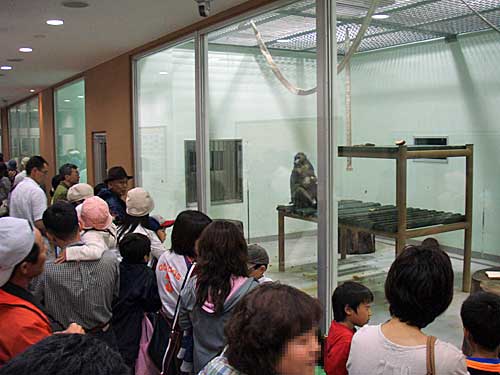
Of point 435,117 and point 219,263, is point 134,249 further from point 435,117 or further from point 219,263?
point 435,117

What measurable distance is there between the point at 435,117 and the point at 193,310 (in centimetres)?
182

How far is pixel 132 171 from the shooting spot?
22.5 feet

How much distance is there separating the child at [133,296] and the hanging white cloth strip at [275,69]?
174 cm

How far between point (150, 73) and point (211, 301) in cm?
483

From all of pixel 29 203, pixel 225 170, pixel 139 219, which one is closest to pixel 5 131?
pixel 29 203

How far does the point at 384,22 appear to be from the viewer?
10.8ft

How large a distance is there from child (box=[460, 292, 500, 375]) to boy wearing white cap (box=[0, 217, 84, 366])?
Answer: 4.35ft

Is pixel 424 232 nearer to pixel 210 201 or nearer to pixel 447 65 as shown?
pixel 447 65

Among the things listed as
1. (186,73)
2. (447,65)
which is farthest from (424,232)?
(186,73)

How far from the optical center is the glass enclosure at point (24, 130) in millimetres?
12578

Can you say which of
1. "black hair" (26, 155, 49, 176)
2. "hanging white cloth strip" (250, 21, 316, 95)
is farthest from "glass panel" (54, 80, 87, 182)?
"hanging white cloth strip" (250, 21, 316, 95)

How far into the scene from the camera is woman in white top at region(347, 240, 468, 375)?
4.86 feet

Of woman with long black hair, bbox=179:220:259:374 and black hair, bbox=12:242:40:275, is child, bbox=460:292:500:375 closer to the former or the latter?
woman with long black hair, bbox=179:220:259:374

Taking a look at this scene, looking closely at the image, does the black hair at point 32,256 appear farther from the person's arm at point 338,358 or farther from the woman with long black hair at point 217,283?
the person's arm at point 338,358
